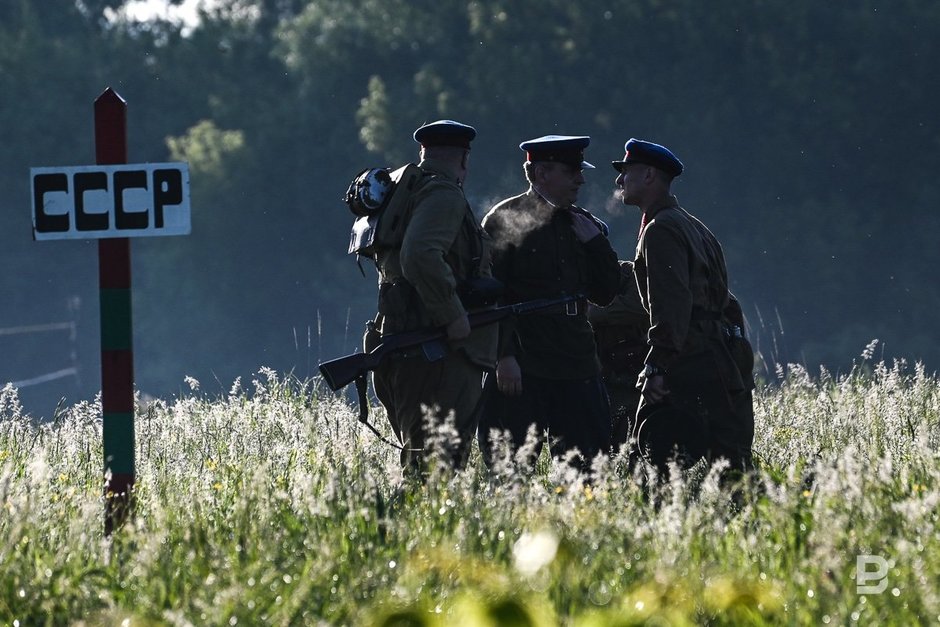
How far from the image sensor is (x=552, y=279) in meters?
6.59

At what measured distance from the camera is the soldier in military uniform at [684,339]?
5.83 meters

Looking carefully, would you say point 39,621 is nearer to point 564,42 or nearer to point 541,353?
point 541,353

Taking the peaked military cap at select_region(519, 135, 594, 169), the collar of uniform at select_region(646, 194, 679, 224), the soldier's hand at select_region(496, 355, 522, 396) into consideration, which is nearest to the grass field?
the soldier's hand at select_region(496, 355, 522, 396)

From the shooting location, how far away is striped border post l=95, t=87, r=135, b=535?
4.97 metres

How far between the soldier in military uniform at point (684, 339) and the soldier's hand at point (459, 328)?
69 cm

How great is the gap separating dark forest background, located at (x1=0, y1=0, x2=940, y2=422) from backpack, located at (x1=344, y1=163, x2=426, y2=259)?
2402 centimetres

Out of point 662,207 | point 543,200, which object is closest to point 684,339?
point 662,207

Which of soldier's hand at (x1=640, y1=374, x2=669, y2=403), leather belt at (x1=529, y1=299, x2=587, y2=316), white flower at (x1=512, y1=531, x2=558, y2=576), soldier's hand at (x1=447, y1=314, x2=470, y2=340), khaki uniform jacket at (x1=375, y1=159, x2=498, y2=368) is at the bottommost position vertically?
soldier's hand at (x1=640, y1=374, x2=669, y2=403)

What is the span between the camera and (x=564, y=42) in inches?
1565

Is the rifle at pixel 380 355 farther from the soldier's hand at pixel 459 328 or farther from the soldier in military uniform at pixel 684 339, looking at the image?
the soldier in military uniform at pixel 684 339

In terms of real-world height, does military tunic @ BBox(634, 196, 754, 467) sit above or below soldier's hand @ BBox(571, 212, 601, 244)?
below

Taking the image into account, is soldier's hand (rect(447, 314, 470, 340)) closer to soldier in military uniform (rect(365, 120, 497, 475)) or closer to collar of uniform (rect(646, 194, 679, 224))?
Result: soldier in military uniform (rect(365, 120, 497, 475))

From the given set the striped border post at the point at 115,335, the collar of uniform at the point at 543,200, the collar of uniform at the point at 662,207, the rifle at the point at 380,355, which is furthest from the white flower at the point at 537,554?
the collar of uniform at the point at 543,200

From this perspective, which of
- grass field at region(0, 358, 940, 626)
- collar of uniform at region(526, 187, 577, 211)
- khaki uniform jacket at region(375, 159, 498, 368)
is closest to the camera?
grass field at region(0, 358, 940, 626)
